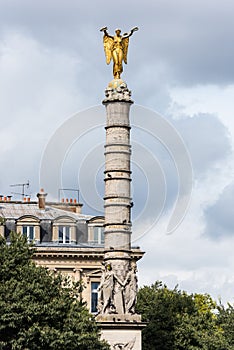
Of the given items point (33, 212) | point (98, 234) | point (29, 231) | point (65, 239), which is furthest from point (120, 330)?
point (33, 212)

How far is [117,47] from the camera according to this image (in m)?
70.8

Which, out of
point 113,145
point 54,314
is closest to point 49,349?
point 54,314

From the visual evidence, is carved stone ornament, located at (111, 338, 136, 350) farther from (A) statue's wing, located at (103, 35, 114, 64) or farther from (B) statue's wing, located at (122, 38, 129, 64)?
(A) statue's wing, located at (103, 35, 114, 64)

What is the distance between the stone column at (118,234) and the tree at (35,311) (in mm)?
1419

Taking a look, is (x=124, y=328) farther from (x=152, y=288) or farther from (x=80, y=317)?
(x=152, y=288)

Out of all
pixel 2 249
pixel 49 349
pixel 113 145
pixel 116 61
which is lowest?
pixel 49 349

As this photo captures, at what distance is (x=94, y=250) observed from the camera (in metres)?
95.7

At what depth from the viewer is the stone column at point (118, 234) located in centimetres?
6750

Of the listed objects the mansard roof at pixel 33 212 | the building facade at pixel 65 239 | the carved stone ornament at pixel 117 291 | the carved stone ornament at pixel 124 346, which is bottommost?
the carved stone ornament at pixel 124 346

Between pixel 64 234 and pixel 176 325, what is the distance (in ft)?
44.2

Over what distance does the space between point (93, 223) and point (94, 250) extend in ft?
10.3

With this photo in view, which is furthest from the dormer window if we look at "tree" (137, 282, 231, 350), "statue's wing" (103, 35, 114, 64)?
"statue's wing" (103, 35, 114, 64)

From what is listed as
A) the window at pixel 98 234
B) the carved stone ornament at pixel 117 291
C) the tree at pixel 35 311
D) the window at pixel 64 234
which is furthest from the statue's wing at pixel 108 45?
the window at pixel 98 234

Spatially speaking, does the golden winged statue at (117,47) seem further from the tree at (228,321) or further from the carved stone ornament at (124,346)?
the tree at (228,321)
